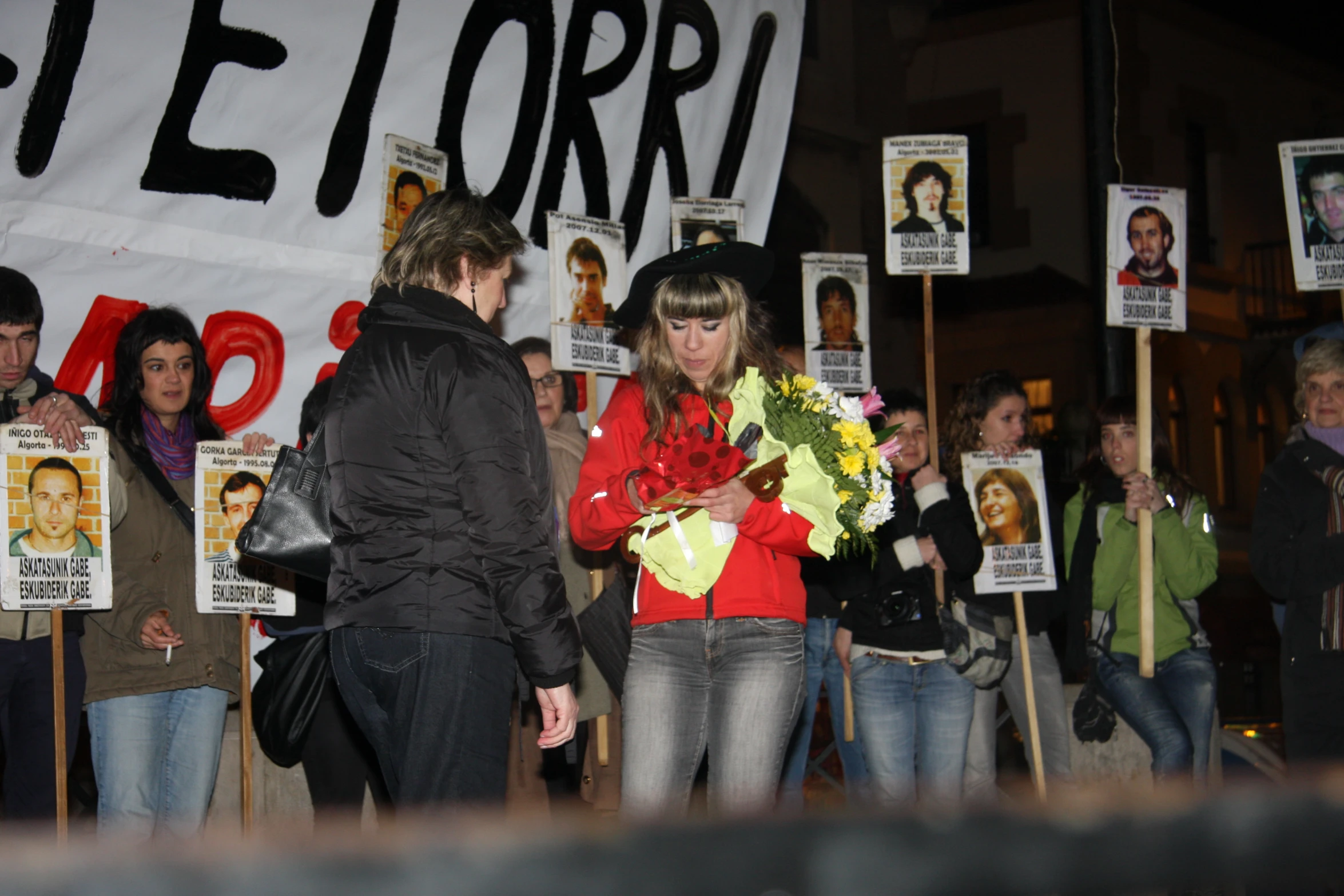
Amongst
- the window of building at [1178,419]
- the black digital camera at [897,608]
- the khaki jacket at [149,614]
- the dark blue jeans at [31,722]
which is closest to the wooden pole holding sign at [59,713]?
the dark blue jeans at [31,722]

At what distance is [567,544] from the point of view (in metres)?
4.75

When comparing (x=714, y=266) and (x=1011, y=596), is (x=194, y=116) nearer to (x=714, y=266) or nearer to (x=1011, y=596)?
(x=714, y=266)

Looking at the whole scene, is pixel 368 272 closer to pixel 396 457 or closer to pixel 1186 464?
pixel 396 457

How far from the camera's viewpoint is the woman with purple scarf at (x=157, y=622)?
3953 millimetres

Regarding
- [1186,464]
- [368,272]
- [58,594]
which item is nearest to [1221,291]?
[1186,464]

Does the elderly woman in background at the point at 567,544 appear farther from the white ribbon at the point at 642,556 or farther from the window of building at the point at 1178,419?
the window of building at the point at 1178,419

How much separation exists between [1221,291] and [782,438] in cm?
2207

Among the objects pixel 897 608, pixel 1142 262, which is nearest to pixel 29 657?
pixel 897 608

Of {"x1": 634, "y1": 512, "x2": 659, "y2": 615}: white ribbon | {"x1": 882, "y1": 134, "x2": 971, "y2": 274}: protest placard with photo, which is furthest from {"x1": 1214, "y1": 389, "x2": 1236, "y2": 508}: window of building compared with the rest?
{"x1": 634, "y1": 512, "x2": 659, "y2": 615}: white ribbon

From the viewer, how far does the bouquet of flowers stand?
123 inches

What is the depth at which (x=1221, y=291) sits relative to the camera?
75.4 feet

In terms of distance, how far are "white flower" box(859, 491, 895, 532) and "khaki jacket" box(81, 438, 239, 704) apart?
217 cm

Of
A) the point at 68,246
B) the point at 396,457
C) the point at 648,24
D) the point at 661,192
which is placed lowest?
the point at 396,457

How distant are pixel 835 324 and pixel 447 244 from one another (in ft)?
11.8
